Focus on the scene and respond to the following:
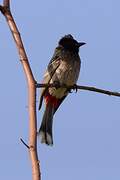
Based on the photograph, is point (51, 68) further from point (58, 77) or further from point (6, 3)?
point (6, 3)

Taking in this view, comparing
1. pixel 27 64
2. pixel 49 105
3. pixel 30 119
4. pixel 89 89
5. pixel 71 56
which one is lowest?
pixel 49 105

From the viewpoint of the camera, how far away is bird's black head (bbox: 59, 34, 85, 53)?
22.7 feet

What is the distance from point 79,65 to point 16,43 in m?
4.54

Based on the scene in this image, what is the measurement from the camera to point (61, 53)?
22.3ft

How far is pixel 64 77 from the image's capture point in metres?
6.29

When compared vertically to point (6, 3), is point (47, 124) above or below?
below

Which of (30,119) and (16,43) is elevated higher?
(16,43)

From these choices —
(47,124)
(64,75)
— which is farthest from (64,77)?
(47,124)

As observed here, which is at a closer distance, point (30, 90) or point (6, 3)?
point (30, 90)

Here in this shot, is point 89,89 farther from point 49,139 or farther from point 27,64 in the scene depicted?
point 49,139

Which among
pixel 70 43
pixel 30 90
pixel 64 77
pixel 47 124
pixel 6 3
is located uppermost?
pixel 6 3

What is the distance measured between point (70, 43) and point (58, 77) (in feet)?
3.00

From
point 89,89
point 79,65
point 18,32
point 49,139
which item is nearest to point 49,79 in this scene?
point 79,65

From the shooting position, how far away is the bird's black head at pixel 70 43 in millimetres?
6918
